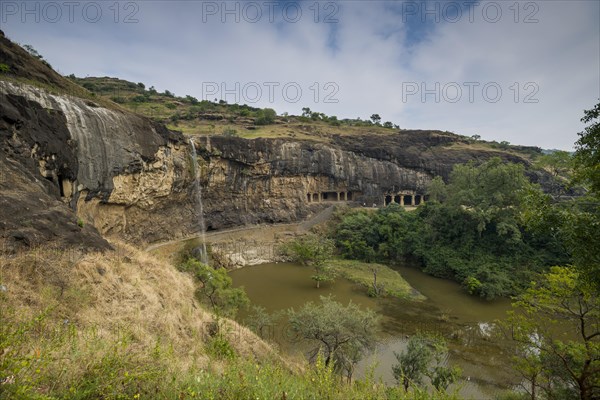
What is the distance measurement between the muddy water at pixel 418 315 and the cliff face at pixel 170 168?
7.78 meters

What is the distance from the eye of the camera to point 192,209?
85.9 feet

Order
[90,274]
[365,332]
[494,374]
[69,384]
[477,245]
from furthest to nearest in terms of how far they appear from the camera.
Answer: [477,245] < [494,374] < [365,332] < [90,274] < [69,384]

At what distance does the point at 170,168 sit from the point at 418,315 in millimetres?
18984

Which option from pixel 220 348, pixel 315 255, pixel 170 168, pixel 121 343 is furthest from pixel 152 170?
pixel 121 343

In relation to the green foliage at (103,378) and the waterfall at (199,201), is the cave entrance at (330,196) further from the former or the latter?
the green foliage at (103,378)

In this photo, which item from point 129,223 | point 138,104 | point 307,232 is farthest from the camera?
point 138,104

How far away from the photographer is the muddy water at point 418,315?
12036mm

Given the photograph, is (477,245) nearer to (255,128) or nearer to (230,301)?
(230,301)

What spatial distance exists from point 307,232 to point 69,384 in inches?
1127

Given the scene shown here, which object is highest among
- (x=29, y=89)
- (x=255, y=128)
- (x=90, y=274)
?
(x=255, y=128)

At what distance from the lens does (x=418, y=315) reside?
56.5 feet

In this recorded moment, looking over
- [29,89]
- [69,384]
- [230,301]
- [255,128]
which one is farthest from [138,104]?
[69,384]

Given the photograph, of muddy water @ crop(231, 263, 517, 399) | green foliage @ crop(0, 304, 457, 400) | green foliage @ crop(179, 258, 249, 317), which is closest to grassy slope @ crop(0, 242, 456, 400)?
green foliage @ crop(0, 304, 457, 400)

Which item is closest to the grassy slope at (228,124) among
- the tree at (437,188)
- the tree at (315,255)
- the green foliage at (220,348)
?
the tree at (437,188)
